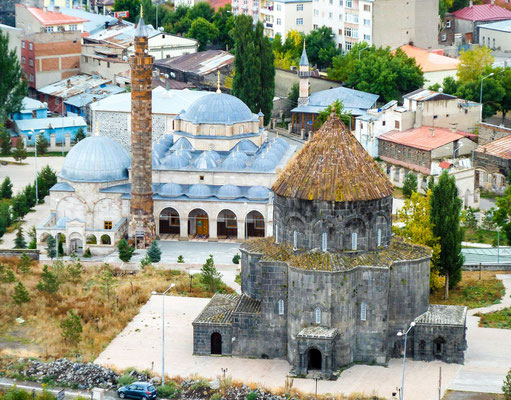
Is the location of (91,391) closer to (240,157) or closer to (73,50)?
(240,157)

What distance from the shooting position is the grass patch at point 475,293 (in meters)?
79.6

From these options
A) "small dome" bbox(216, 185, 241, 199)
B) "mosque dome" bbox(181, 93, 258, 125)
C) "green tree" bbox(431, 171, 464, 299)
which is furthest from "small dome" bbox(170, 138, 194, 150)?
"green tree" bbox(431, 171, 464, 299)

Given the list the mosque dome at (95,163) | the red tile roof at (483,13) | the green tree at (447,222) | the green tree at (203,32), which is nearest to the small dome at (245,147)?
the mosque dome at (95,163)

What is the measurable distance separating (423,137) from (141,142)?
98.9 ft

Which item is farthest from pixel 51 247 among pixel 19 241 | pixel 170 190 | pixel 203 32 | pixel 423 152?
pixel 203 32

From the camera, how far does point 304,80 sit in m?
122

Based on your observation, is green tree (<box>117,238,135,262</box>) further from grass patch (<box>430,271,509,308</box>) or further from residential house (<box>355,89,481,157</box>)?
residential house (<box>355,89,481,157</box>)

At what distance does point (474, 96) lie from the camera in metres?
121

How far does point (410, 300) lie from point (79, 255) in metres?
28.8

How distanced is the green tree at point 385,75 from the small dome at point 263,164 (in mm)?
32527

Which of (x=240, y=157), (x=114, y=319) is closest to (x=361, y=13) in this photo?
(x=240, y=157)

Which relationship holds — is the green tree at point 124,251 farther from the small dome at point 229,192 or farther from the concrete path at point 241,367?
the concrete path at point 241,367

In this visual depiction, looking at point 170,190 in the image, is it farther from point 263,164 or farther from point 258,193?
point 263,164

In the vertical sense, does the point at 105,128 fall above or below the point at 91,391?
above
